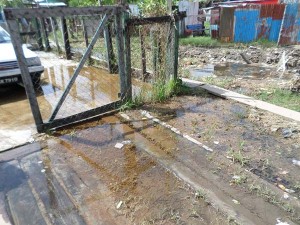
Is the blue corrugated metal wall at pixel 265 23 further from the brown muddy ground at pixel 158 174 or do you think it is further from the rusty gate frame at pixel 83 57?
the rusty gate frame at pixel 83 57

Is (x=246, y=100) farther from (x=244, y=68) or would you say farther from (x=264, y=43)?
(x=264, y=43)

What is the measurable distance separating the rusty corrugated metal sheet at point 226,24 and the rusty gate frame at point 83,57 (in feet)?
35.1

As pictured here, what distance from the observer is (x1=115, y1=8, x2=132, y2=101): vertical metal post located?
4.18 m

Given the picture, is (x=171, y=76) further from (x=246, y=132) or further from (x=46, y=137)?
(x=46, y=137)

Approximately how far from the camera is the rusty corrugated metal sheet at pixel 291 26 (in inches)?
452

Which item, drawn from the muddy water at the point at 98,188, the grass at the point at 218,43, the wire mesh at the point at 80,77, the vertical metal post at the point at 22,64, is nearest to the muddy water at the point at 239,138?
the muddy water at the point at 98,188

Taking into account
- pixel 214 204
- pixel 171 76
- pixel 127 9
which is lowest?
pixel 214 204

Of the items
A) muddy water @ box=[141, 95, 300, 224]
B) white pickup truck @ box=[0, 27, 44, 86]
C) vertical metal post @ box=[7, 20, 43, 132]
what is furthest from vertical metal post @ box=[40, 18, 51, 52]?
muddy water @ box=[141, 95, 300, 224]

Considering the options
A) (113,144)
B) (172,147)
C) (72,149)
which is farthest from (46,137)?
(172,147)

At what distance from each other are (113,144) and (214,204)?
1682 millimetres

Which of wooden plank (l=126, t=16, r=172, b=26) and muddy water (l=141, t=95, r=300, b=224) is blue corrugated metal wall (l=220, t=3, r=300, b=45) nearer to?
muddy water (l=141, t=95, r=300, b=224)

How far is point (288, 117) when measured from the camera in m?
4.18

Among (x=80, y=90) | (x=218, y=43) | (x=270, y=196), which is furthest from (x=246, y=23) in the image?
(x=270, y=196)

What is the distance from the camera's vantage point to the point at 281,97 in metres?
5.09
